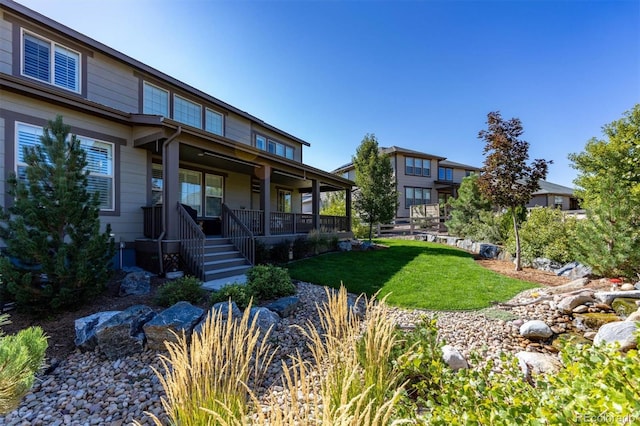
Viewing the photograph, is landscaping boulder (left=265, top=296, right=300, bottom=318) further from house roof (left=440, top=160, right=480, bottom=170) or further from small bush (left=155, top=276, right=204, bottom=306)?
house roof (left=440, top=160, right=480, bottom=170)

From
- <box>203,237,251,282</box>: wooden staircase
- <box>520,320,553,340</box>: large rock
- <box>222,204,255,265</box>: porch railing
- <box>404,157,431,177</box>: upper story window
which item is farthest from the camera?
<box>404,157,431,177</box>: upper story window

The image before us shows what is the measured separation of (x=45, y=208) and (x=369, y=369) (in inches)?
227

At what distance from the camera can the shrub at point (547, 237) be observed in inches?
353

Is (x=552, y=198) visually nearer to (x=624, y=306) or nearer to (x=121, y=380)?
(x=624, y=306)

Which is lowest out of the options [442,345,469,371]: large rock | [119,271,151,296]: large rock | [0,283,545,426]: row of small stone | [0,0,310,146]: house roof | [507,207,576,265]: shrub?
[0,283,545,426]: row of small stone

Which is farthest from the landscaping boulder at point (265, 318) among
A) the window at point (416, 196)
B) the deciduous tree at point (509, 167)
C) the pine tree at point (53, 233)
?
the window at point (416, 196)

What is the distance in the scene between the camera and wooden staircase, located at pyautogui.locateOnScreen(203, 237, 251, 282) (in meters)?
7.11

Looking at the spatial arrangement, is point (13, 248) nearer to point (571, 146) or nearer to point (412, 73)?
point (412, 73)

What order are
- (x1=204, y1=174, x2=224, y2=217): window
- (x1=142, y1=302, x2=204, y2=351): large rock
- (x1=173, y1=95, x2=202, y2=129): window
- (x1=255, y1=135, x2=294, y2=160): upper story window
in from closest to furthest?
(x1=142, y1=302, x2=204, y2=351): large rock
(x1=173, y1=95, x2=202, y2=129): window
(x1=204, y1=174, x2=224, y2=217): window
(x1=255, y1=135, x2=294, y2=160): upper story window

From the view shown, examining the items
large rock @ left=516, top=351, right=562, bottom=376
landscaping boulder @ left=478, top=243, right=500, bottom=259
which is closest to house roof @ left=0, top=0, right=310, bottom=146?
large rock @ left=516, top=351, right=562, bottom=376

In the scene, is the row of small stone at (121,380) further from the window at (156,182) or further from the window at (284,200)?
the window at (284,200)

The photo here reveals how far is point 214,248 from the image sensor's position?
799cm

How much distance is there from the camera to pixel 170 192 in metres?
7.14

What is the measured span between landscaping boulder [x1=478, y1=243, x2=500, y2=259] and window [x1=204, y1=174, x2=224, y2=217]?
436 inches
